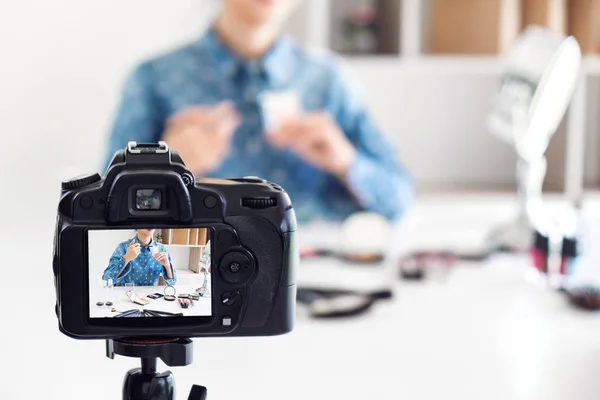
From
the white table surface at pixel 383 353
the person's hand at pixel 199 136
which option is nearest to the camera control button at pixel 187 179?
the white table surface at pixel 383 353

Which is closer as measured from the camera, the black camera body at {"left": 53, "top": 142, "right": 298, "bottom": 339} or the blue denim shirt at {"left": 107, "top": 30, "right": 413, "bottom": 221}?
the black camera body at {"left": 53, "top": 142, "right": 298, "bottom": 339}

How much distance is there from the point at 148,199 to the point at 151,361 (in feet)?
0.43

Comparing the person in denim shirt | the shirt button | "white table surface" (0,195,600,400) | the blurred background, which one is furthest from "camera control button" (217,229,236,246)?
the shirt button

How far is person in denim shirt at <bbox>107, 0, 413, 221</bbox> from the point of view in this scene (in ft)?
6.41

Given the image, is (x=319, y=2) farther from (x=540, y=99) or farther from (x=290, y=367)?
(x=290, y=367)

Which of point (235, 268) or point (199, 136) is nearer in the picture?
point (235, 268)

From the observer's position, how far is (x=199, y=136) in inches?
69.4

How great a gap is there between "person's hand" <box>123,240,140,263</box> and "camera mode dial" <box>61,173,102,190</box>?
6 cm

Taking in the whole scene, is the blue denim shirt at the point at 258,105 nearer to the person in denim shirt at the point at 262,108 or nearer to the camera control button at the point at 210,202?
the person in denim shirt at the point at 262,108

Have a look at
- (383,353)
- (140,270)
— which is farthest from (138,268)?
(383,353)

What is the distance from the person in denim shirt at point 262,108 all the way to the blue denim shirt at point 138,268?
1.23 m

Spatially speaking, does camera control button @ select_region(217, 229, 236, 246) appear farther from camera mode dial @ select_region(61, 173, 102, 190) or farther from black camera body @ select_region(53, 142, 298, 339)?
A: camera mode dial @ select_region(61, 173, 102, 190)

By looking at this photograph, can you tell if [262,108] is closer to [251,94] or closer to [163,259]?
[251,94]

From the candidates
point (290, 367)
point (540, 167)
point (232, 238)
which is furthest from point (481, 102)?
point (232, 238)
